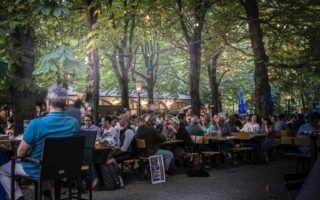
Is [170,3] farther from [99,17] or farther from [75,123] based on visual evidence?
[75,123]

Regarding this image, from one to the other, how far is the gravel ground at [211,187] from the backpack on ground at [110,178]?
0.66ft

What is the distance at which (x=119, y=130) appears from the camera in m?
11.9

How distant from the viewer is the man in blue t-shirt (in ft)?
16.1

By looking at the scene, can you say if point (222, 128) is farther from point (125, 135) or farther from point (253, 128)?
point (125, 135)

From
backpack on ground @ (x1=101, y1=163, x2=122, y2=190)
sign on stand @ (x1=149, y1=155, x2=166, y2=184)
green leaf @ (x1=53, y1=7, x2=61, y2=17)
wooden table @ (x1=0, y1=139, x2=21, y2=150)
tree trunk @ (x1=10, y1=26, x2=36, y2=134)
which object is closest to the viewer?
green leaf @ (x1=53, y1=7, x2=61, y2=17)

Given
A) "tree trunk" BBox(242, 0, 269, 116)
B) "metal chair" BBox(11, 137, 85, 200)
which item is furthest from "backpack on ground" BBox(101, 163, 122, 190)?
"tree trunk" BBox(242, 0, 269, 116)

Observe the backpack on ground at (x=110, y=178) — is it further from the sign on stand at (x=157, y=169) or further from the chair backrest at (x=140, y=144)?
the chair backrest at (x=140, y=144)

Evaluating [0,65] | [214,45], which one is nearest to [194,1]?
[214,45]

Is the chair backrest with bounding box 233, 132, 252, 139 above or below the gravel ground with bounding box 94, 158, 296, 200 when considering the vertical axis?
above

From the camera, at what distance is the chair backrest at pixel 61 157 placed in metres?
4.73

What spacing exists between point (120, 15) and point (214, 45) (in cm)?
851

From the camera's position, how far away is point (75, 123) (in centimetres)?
528

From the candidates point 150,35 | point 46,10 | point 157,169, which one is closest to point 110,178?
point 157,169

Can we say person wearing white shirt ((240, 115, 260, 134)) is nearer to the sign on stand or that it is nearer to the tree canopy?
the tree canopy
